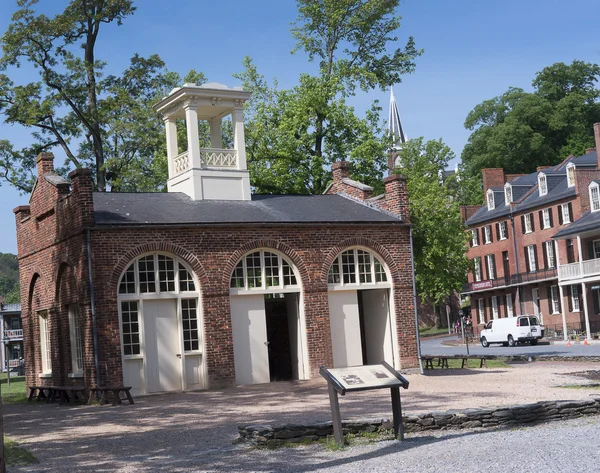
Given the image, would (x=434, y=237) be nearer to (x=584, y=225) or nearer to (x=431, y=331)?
(x=584, y=225)

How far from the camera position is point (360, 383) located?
39.7 feet

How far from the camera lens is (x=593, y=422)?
13.6 metres

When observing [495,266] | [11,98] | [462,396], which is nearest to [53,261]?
[462,396]

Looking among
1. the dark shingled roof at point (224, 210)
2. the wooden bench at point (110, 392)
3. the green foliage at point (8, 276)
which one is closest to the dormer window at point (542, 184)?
the dark shingled roof at point (224, 210)

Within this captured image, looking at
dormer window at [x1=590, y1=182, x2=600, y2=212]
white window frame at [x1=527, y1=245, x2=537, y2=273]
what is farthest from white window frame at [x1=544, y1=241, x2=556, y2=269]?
dormer window at [x1=590, y1=182, x2=600, y2=212]

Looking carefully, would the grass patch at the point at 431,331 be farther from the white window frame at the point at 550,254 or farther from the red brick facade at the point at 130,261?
the red brick facade at the point at 130,261

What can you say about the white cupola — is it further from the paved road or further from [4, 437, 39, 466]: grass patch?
the paved road

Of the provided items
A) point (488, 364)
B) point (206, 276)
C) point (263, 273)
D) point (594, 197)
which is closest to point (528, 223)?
point (594, 197)

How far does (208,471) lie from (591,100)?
70608 millimetres

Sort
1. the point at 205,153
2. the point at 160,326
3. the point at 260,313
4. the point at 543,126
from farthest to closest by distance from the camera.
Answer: the point at 543,126, the point at 205,153, the point at 260,313, the point at 160,326

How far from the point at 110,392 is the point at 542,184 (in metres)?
42.3

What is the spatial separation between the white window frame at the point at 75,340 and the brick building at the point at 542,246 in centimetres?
2696

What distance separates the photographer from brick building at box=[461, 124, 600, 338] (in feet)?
166

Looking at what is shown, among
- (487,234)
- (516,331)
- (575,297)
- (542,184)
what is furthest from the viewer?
(487,234)
